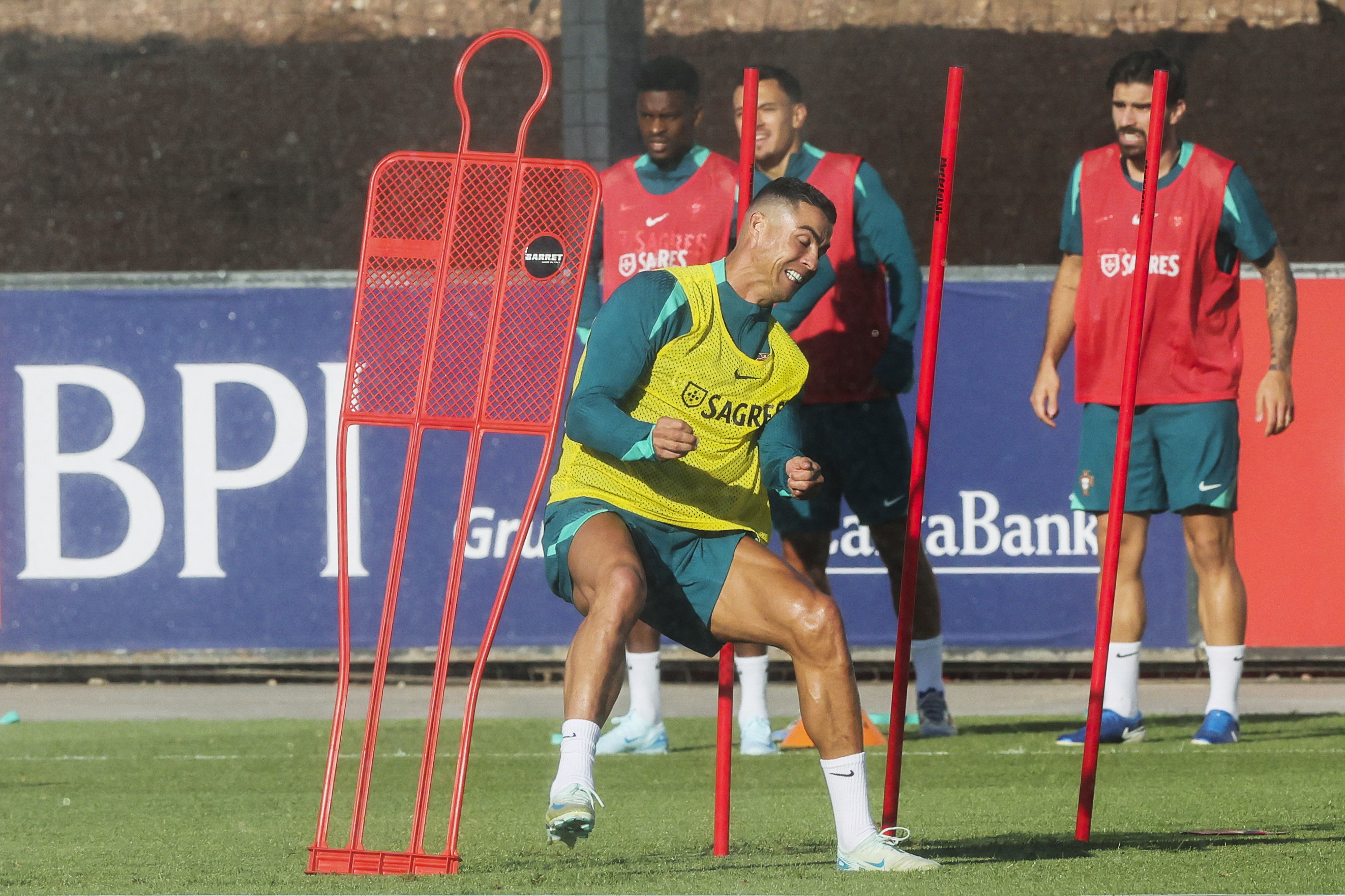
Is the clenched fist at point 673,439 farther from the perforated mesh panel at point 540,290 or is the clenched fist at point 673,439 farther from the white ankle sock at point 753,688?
the white ankle sock at point 753,688

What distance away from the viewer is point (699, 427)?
481 cm

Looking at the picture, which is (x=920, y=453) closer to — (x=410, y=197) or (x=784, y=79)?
(x=410, y=197)

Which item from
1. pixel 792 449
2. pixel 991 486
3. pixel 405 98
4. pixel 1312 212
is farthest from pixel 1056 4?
pixel 792 449

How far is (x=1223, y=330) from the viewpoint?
7.15 meters

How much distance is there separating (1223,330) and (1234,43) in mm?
11140

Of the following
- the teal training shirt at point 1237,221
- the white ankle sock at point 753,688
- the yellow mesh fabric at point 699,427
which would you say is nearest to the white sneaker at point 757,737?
the white ankle sock at point 753,688

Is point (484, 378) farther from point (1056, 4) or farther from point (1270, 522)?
point (1056, 4)

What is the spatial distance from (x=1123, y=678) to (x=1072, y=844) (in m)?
2.21

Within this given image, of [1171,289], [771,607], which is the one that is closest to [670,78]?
[1171,289]

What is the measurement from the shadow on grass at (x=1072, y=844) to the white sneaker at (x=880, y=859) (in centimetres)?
24

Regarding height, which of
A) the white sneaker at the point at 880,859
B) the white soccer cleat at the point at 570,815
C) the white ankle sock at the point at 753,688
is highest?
the white soccer cleat at the point at 570,815

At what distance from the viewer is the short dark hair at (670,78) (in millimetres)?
7207

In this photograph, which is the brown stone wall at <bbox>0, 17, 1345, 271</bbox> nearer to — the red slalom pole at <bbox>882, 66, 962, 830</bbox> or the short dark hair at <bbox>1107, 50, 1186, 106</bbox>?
A: the short dark hair at <bbox>1107, 50, 1186, 106</bbox>

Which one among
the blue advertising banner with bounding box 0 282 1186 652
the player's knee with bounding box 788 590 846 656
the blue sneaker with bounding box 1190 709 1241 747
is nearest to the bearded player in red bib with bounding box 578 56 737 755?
the blue advertising banner with bounding box 0 282 1186 652
